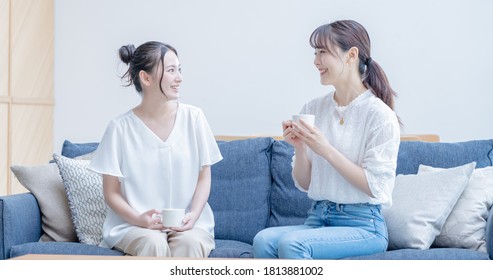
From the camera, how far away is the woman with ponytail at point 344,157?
97.0 inches

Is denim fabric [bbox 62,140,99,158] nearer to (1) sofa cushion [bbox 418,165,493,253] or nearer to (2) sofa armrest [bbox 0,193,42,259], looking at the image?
(2) sofa armrest [bbox 0,193,42,259]

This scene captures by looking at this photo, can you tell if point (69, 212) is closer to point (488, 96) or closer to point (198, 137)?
point (198, 137)

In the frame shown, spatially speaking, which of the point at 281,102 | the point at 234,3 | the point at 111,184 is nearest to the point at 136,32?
the point at 234,3

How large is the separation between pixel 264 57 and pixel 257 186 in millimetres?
2040

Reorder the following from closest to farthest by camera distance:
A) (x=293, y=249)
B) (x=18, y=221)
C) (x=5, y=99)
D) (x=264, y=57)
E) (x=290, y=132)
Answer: (x=293, y=249) → (x=290, y=132) → (x=18, y=221) → (x=5, y=99) → (x=264, y=57)

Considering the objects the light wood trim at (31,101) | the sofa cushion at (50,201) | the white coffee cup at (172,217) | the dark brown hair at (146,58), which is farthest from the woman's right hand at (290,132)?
the light wood trim at (31,101)

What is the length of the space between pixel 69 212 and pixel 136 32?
234 cm

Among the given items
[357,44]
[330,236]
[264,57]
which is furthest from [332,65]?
[264,57]

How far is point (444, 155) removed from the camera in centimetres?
306

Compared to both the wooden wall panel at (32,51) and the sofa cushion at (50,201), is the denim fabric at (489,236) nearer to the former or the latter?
the sofa cushion at (50,201)

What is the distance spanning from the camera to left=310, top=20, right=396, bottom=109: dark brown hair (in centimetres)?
263

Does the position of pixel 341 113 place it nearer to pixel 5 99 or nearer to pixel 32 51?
pixel 5 99

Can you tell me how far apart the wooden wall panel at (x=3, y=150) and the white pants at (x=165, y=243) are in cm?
201

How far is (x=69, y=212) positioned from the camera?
3.02 m
